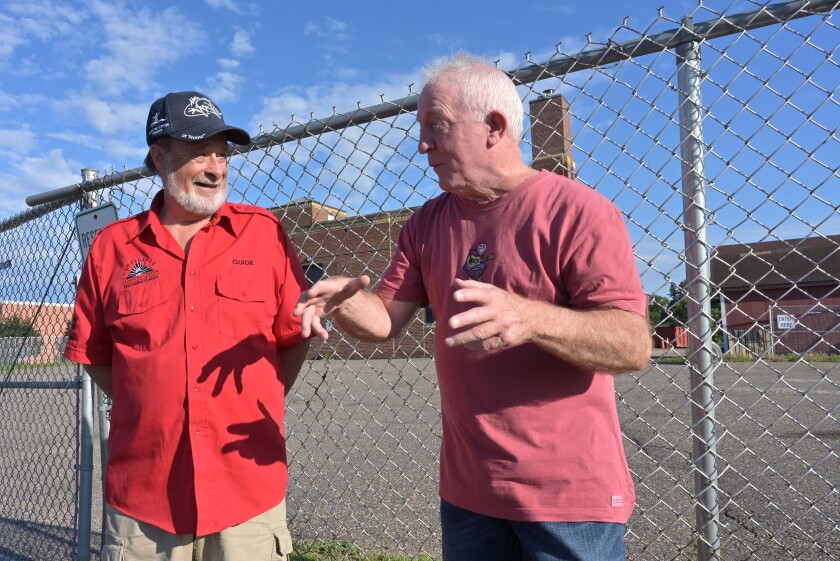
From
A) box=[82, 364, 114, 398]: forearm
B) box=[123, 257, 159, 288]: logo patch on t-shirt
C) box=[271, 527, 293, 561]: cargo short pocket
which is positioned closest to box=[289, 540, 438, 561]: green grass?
box=[271, 527, 293, 561]: cargo short pocket

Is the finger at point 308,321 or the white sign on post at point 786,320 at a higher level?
the finger at point 308,321

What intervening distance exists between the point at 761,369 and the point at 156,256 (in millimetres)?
17635

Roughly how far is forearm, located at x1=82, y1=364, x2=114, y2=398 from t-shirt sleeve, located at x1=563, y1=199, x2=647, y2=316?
2015 millimetres

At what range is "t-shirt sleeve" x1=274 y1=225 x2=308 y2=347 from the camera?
2600 millimetres

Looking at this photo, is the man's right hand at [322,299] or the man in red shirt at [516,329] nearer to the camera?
the man in red shirt at [516,329]

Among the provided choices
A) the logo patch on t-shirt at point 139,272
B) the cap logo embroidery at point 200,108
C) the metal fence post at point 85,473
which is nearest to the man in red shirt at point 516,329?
the logo patch on t-shirt at point 139,272

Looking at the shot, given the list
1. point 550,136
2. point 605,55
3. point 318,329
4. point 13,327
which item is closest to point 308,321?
point 318,329

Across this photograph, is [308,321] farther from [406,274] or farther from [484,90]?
[484,90]

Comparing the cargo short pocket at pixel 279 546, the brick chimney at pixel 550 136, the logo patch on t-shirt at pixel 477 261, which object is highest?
the brick chimney at pixel 550 136

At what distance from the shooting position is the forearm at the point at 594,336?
157cm

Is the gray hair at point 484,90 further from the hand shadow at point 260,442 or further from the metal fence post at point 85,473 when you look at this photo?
the metal fence post at point 85,473

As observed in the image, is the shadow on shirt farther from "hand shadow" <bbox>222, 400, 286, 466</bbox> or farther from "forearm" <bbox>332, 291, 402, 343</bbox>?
"forearm" <bbox>332, 291, 402, 343</bbox>

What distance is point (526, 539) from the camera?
5.83 feet

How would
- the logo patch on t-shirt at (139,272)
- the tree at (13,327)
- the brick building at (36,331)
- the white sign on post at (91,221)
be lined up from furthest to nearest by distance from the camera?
the tree at (13,327) < the brick building at (36,331) < the white sign on post at (91,221) < the logo patch on t-shirt at (139,272)
